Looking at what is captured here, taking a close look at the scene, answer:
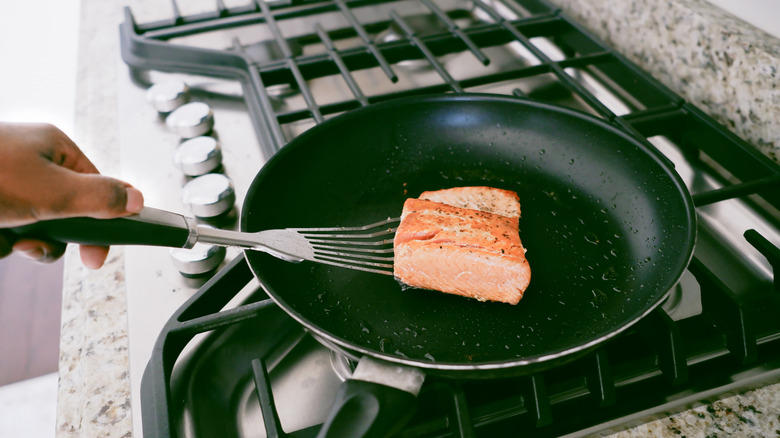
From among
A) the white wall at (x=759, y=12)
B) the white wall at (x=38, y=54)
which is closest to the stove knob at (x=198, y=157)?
the white wall at (x=759, y=12)

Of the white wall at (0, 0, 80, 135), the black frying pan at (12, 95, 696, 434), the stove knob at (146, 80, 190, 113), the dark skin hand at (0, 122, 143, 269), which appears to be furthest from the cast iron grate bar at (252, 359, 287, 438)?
the white wall at (0, 0, 80, 135)

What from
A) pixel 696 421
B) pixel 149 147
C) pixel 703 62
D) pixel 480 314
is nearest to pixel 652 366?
pixel 696 421

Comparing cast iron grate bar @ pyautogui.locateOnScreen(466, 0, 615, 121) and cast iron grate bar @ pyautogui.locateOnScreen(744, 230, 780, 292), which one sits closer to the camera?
cast iron grate bar @ pyautogui.locateOnScreen(744, 230, 780, 292)

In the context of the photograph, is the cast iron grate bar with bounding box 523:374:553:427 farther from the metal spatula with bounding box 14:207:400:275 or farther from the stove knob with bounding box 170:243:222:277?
the stove knob with bounding box 170:243:222:277

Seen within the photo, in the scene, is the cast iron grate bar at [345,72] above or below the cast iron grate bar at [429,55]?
below

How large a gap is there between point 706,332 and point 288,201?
59cm

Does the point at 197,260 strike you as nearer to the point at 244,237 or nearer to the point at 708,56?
the point at 244,237

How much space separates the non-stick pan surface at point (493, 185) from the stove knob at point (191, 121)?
0.24 m

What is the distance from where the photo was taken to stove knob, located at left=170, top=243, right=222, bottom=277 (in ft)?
2.55

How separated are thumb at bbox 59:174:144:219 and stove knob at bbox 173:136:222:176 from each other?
1.15 feet

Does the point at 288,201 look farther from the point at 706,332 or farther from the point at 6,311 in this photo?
the point at 6,311

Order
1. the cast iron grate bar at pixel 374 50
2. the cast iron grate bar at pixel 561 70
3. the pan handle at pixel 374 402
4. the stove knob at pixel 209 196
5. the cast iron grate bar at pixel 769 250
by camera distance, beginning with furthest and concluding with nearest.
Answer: the cast iron grate bar at pixel 374 50 < the cast iron grate bar at pixel 561 70 < the stove knob at pixel 209 196 < the cast iron grate bar at pixel 769 250 < the pan handle at pixel 374 402

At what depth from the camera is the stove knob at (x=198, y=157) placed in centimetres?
93

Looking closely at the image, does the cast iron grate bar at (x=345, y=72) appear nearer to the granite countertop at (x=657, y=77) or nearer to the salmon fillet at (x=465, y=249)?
the salmon fillet at (x=465, y=249)
